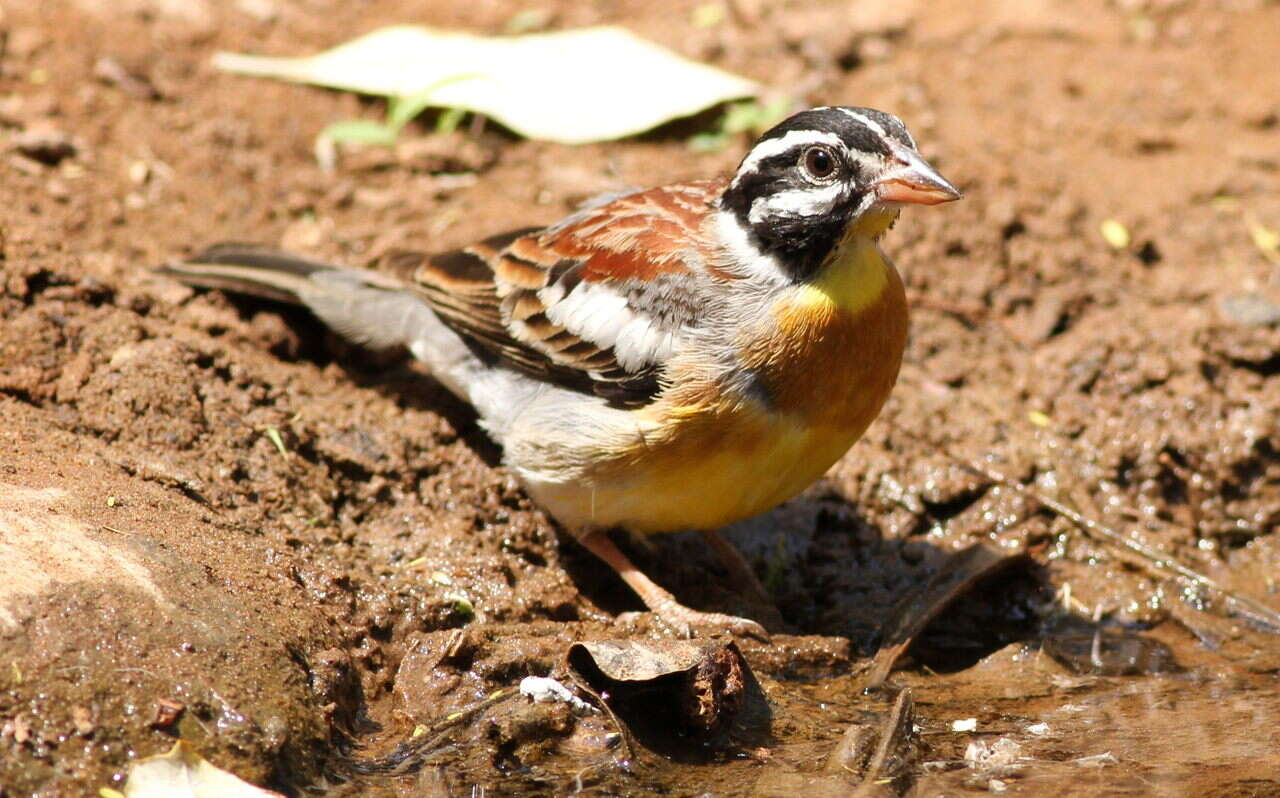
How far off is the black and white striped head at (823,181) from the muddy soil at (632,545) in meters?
1.74

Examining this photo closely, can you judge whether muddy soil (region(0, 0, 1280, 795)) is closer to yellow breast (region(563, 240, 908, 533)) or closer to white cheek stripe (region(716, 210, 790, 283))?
yellow breast (region(563, 240, 908, 533))

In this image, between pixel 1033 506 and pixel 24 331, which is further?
pixel 1033 506

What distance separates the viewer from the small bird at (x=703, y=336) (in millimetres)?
5934

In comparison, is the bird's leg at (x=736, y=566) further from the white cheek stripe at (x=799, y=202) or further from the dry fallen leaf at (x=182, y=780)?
the dry fallen leaf at (x=182, y=780)

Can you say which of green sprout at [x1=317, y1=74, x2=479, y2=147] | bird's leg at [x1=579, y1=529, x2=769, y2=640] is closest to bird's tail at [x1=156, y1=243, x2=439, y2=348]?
bird's leg at [x1=579, y1=529, x2=769, y2=640]

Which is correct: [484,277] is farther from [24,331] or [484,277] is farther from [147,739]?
[147,739]

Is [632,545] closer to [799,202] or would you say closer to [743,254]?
[743,254]

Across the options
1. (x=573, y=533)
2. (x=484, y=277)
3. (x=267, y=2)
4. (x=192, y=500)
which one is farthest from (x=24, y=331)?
(x=267, y=2)

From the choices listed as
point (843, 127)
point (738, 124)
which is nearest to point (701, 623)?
point (843, 127)

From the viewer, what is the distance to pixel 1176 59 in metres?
10.4

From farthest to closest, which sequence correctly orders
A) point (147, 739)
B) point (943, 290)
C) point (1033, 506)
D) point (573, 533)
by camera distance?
point (943, 290)
point (1033, 506)
point (573, 533)
point (147, 739)

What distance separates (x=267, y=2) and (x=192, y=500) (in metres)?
5.30

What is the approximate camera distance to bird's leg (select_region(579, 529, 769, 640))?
6.33 meters

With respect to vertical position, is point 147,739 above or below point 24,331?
below
